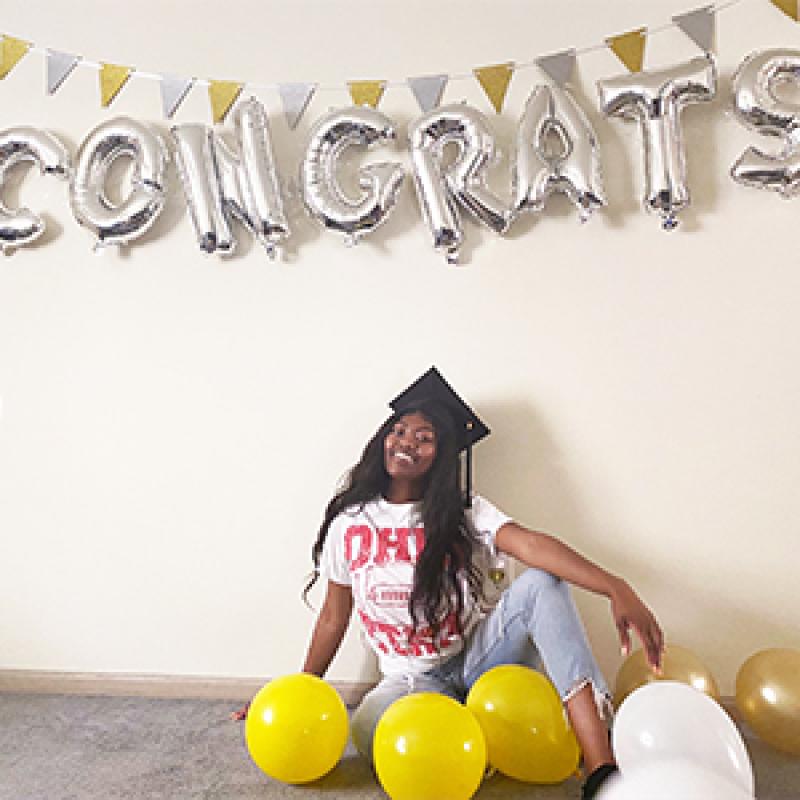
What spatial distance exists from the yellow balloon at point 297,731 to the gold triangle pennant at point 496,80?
4.99ft

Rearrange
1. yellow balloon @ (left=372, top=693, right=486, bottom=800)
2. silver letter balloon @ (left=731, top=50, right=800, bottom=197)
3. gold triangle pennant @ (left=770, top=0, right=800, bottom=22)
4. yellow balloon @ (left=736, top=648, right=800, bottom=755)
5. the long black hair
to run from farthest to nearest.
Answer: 1. gold triangle pennant @ (left=770, top=0, right=800, bottom=22)
2. silver letter balloon @ (left=731, top=50, right=800, bottom=197)
3. the long black hair
4. yellow balloon @ (left=736, top=648, right=800, bottom=755)
5. yellow balloon @ (left=372, top=693, right=486, bottom=800)

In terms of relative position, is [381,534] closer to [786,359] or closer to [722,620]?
[722,620]

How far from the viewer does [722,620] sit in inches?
82.1

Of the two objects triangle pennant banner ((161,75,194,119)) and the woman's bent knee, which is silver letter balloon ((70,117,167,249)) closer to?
triangle pennant banner ((161,75,194,119))

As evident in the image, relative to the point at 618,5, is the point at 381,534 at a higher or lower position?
lower

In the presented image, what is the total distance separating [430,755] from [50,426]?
1.47 meters

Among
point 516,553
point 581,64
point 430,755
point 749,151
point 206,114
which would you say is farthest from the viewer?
point 206,114

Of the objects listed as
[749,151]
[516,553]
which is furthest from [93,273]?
[749,151]

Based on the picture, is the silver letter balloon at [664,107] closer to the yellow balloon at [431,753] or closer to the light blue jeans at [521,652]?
the light blue jeans at [521,652]

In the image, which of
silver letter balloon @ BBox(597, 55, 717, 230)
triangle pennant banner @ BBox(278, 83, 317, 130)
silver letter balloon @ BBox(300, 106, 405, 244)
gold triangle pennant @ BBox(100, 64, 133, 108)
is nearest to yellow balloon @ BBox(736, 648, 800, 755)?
silver letter balloon @ BBox(597, 55, 717, 230)

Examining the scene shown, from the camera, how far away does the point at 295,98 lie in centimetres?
228

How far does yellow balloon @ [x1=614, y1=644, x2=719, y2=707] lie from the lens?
176 centimetres

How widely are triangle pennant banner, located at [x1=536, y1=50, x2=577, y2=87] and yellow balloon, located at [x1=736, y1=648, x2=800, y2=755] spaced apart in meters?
1.47

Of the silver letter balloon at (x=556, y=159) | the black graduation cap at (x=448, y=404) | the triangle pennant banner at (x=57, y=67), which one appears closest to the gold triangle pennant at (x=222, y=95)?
the triangle pennant banner at (x=57, y=67)
